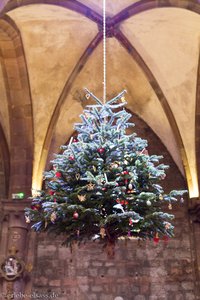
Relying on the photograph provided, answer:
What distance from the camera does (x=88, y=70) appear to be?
9445mm

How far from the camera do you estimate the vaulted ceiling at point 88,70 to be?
8.11 metres

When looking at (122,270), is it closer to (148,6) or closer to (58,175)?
(58,175)

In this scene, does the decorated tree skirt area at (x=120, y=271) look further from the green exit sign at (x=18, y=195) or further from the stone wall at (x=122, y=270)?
the green exit sign at (x=18, y=195)

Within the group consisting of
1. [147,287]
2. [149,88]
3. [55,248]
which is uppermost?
[149,88]

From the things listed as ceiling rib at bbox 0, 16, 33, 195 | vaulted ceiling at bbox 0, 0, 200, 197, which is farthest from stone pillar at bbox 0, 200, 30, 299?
vaulted ceiling at bbox 0, 0, 200, 197

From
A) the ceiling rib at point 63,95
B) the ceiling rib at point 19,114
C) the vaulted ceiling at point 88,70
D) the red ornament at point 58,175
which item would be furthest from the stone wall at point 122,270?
the red ornament at point 58,175

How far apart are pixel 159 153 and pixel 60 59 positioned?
3.21 m

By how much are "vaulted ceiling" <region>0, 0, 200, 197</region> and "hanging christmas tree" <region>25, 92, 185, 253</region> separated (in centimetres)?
432

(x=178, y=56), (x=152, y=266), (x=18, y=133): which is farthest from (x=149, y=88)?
(x=152, y=266)

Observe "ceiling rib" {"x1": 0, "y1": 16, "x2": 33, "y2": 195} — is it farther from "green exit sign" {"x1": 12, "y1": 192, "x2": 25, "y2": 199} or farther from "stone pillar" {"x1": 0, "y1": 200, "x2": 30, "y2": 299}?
"stone pillar" {"x1": 0, "y1": 200, "x2": 30, "y2": 299}

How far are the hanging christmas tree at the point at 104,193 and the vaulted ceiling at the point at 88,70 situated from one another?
4320mm

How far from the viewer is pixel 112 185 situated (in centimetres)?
408

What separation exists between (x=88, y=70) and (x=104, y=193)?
5838 mm

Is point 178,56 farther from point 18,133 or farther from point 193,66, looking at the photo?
point 18,133
